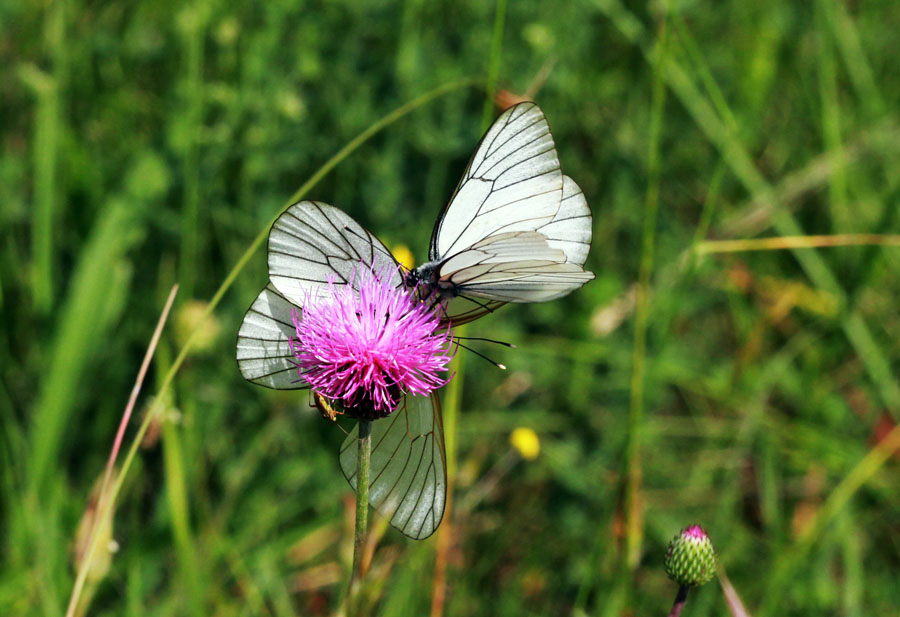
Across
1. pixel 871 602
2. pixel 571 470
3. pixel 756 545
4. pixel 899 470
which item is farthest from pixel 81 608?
pixel 899 470

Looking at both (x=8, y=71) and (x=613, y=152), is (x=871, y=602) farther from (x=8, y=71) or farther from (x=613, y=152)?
(x=8, y=71)

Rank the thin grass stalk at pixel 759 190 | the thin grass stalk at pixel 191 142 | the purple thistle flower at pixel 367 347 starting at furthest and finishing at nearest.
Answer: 1. the thin grass stalk at pixel 759 190
2. the thin grass stalk at pixel 191 142
3. the purple thistle flower at pixel 367 347

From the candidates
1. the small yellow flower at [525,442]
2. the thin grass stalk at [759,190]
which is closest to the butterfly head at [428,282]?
the small yellow flower at [525,442]

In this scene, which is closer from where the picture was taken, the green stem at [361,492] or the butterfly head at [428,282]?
the green stem at [361,492]

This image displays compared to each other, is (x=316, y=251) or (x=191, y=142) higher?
(x=191, y=142)

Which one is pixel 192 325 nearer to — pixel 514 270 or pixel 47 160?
pixel 47 160

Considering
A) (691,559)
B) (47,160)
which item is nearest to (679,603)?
(691,559)

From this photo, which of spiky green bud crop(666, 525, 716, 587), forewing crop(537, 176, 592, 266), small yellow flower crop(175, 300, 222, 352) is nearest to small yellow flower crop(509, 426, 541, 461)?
small yellow flower crop(175, 300, 222, 352)

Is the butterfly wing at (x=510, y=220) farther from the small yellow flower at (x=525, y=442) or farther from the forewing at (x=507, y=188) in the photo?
the small yellow flower at (x=525, y=442)
